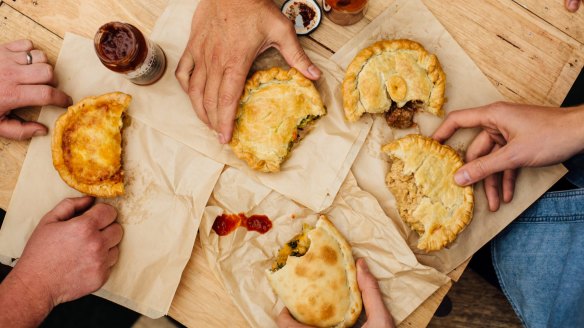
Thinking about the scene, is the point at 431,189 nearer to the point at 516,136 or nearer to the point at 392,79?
the point at 516,136

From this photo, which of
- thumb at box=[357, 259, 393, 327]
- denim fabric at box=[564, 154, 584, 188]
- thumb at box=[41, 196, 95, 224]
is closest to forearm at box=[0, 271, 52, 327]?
thumb at box=[41, 196, 95, 224]

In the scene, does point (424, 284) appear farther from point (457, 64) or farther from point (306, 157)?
point (457, 64)

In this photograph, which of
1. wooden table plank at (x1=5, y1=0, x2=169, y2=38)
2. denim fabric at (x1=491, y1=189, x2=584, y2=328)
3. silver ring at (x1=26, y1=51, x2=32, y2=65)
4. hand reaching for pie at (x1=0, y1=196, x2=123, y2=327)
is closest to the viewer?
denim fabric at (x1=491, y1=189, x2=584, y2=328)

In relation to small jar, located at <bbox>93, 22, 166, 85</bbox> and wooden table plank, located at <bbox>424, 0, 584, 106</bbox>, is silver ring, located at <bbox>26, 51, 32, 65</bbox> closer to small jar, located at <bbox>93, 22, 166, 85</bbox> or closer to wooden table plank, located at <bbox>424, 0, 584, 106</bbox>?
small jar, located at <bbox>93, 22, 166, 85</bbox>

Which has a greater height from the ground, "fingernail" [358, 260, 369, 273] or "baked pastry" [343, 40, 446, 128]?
"baked pastry" [343, 40, 446, 128]

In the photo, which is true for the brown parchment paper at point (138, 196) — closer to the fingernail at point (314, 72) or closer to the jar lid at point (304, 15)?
the fingernail at point (314, 72)

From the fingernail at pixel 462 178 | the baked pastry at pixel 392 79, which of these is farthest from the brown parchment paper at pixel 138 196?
the fingernail at pixel 462 178
